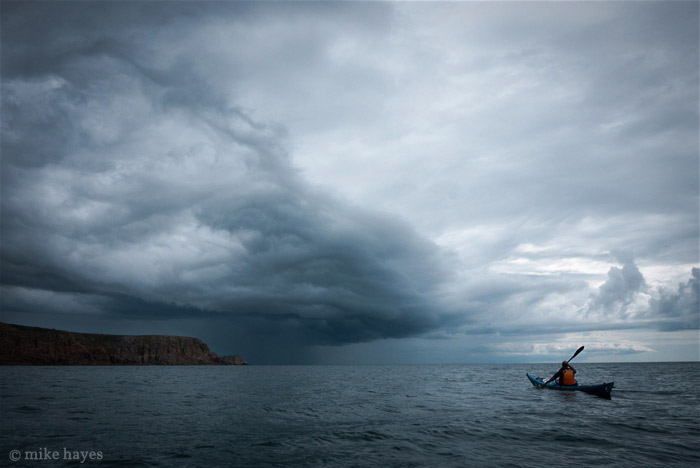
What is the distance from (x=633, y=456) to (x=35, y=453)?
1206 inches

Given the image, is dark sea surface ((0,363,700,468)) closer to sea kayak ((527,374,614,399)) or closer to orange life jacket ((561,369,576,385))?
sea kayak ((527,374,614,399))

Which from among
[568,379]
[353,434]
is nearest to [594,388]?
[568,379]

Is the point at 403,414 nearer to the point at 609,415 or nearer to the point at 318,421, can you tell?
the point at 318,421

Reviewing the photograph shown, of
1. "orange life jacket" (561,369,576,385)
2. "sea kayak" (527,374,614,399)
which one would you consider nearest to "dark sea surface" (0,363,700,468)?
"sea kayak" (527,374,614,399)

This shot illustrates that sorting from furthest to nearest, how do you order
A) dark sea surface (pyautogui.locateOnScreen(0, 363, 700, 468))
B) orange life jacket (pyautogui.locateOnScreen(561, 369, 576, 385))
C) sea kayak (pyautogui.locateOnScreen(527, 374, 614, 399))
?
orange life jacket (pyautogui.locateOnScreen(561, 369, 576, 385)) → sea kayak (pyautogui.locateOnScreen(527, 374, 614, 399)) → dark sea surface (pyautogui.locateOnScreen(0, 363, 700, 468))

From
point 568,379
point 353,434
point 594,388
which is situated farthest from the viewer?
point 568,379

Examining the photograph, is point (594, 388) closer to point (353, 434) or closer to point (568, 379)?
point (568, 379)

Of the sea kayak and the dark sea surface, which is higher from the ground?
the dark sea surface

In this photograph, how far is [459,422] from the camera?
2847cm

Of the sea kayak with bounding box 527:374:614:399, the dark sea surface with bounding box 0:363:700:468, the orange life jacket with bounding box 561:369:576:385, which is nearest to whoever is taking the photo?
the dark sea surface with bounding box 0:363:700:468

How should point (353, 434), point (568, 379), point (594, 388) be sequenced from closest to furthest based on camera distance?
point (353, 434) < point (594, 388) < point (568, 379)

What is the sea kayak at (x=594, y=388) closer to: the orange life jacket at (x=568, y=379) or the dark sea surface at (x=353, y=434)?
the orange life jacket at (x=568, y=379)

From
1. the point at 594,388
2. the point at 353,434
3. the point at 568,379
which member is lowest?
the point at 594,388

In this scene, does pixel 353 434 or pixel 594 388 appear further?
pixel 594 388
